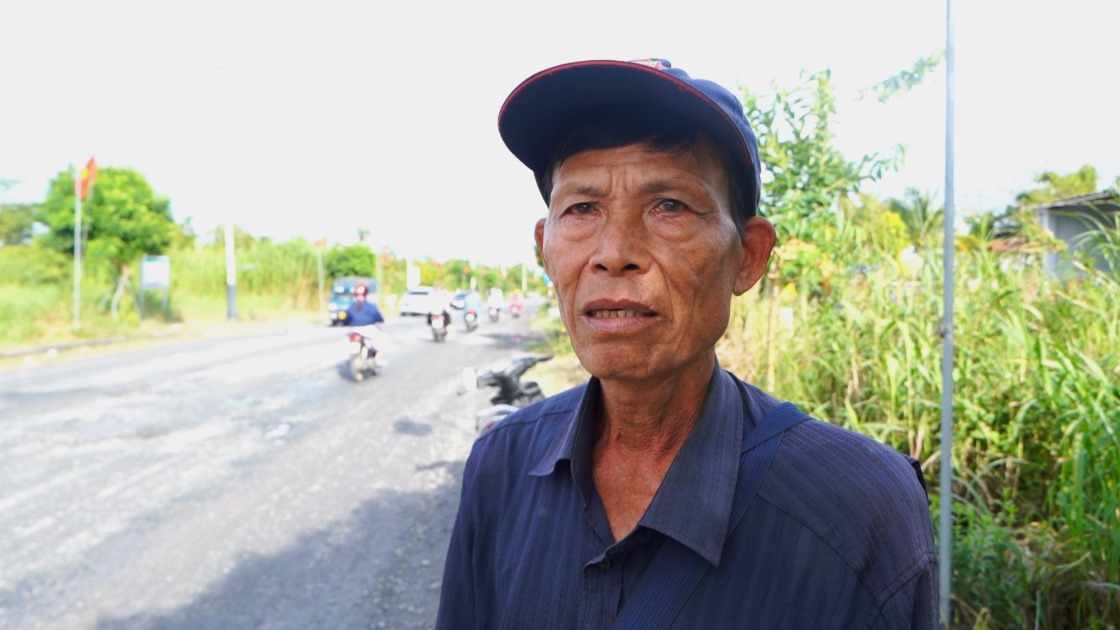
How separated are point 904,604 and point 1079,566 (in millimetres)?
2109

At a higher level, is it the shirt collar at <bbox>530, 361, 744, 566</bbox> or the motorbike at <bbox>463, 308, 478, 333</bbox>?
the shirt collar at <bbox>530, 361, 744, 566</bbox>

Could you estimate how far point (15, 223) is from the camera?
34156 mm

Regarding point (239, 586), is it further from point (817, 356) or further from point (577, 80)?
point (577, 80)

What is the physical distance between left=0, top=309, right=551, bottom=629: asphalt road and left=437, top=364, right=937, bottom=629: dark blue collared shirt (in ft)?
8.99

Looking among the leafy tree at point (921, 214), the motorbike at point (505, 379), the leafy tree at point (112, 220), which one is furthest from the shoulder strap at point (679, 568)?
the leafy tree at point (112, 220)

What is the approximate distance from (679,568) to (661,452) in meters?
0.25

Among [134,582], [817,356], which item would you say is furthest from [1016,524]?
[134,582]

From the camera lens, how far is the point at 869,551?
1022 millimetres

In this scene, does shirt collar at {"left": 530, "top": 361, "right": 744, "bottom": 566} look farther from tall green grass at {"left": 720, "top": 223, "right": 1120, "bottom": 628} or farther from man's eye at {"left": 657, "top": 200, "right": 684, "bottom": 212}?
tall green grass at {"left": 720, "top": 223, "right": 1120, "bottom": 628}

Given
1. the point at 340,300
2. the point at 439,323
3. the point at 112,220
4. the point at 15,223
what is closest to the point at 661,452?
the point at 439,323

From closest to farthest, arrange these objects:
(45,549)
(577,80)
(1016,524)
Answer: (577,80)
(1016,524)
(45,549)

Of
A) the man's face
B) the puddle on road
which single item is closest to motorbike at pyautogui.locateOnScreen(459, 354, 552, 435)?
the puddle on road

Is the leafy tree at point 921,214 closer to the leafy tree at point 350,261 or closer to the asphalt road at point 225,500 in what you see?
the asphalt road at point 225,500

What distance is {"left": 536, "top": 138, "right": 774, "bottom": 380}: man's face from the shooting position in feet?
3.82
